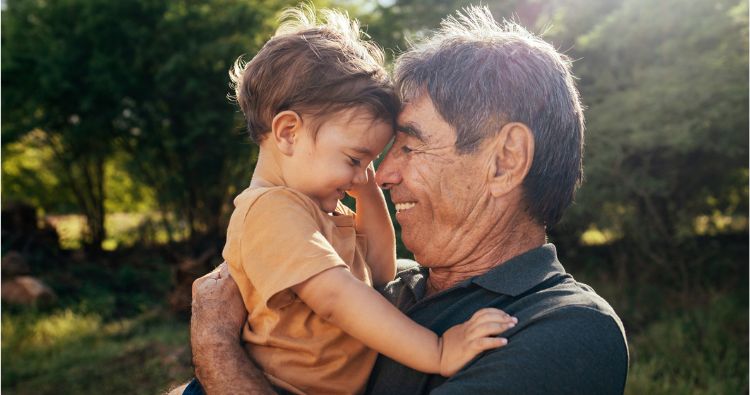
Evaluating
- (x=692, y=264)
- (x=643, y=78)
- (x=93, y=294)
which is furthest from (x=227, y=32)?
(x=692, y=264)

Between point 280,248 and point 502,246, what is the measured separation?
79 centimetres

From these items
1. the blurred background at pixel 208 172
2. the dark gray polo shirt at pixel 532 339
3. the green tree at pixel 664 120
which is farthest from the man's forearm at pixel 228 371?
the green tree at pixel 664 120

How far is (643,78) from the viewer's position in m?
7.21

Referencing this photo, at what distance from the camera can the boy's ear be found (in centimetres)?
224

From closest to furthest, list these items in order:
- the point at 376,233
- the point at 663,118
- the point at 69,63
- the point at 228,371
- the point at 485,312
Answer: the point at 485,312
the point at 228,371
the point at 376,233
the point at 663,118
the point at 69,63

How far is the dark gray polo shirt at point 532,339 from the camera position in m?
1.83

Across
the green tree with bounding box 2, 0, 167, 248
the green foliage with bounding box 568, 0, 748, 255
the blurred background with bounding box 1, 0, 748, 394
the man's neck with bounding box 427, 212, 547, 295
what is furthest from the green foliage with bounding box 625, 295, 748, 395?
the green tree with bounding box 2, 0, 167, 248

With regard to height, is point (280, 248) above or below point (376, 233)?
above

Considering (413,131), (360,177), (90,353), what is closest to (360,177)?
(360,177)

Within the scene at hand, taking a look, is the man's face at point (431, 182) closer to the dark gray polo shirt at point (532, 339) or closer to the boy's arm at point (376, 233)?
the boy's arm at point (376, 233)

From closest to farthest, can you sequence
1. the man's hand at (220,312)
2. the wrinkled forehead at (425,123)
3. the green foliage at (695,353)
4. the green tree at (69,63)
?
the man's hand at (220,312), the wrinkled forehead at (425,123), the green foliage at (695,353), the green tree at (69,63)

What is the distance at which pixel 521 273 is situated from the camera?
2.20 m

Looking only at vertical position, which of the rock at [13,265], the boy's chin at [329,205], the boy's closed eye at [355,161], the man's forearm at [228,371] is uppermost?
the boy's closed eye at [355,161]

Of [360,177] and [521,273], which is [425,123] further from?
[521,273]
